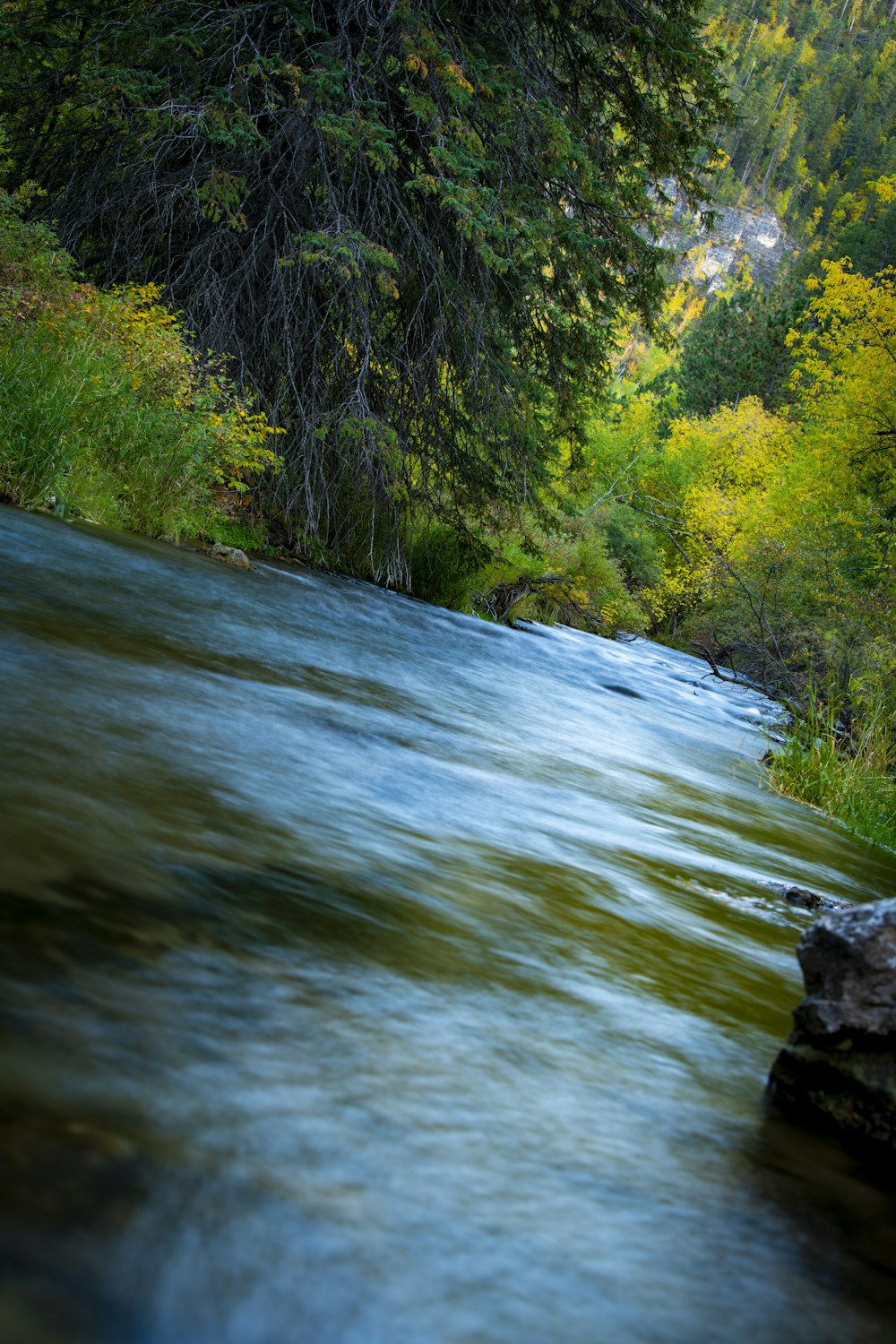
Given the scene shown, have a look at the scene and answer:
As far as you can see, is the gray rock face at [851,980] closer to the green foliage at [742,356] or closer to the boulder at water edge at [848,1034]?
the boulder at water edge at [848,1034]

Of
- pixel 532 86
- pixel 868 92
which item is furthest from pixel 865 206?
pixel 532 86

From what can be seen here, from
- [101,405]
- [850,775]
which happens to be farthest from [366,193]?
[850,775]

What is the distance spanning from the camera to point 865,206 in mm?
136500

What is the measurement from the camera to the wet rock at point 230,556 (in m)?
10.6

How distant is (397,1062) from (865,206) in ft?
516

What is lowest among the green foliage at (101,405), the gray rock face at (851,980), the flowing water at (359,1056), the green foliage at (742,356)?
the flowing water at (359,1056)

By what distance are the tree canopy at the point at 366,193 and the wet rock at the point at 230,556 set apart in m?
1.48

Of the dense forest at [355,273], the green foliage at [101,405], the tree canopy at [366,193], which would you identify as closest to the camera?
the green foliage at [101,405]

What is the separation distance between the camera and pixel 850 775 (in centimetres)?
888

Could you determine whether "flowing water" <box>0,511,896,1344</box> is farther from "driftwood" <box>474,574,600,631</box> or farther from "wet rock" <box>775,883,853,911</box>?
"driftwood" <box>474,574,600,631</box>

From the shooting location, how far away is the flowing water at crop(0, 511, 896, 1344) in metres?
1.40

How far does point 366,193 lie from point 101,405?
4.72m

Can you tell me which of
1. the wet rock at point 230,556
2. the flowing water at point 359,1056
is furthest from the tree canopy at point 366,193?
the flowing water at point 359,1056

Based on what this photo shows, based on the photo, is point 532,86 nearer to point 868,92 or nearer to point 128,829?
point 128,829
